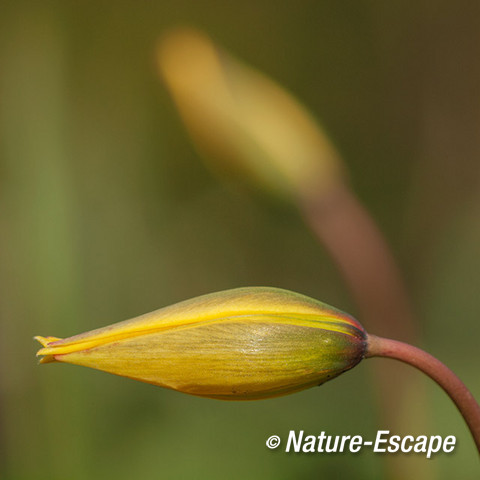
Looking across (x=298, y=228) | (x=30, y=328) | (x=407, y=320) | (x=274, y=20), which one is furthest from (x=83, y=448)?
(x=274, y=20)

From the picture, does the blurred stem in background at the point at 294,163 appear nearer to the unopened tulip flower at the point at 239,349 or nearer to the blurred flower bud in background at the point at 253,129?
the blurred flower bud in background at the point at 253,129

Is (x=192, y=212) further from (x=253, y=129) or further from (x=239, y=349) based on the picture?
(x=239, y=349)

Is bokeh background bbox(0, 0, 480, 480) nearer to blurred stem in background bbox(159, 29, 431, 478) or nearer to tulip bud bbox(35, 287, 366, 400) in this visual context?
blurred stem in background bbox(159, 29, 431, 478)

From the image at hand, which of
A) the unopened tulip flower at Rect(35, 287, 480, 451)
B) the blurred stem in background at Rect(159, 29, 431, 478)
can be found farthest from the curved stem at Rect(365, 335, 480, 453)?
the blurred stem in background at Rect(159, 29, 431, 478)

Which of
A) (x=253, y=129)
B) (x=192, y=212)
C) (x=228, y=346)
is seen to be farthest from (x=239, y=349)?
(x=192, y=212)

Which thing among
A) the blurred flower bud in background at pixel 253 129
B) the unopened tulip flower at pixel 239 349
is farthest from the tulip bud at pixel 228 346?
the blurred flower bud in background at pixel 253 129
